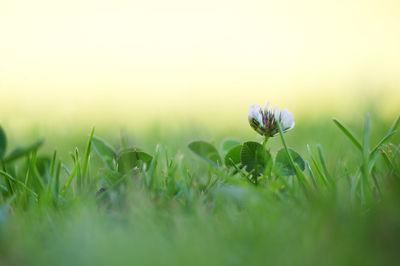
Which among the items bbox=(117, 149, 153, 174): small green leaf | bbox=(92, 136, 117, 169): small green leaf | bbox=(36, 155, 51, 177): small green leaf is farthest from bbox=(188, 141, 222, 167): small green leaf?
bbox=(36, 155, 51, 177): small green leaf

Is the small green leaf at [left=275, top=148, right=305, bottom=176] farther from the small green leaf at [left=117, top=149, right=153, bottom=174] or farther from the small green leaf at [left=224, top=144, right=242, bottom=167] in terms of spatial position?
the small green leaf at [left=117, top=149, right=153, bottom=174]

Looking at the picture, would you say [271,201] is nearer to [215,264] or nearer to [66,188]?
[215,264]

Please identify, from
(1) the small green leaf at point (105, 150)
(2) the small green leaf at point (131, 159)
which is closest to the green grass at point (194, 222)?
(2) the small green leaf at point (131, 159)

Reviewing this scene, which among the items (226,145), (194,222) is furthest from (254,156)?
(194,222)

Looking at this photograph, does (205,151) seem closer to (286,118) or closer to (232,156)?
(232,156)

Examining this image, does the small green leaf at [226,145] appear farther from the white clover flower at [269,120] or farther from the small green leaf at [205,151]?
the white clover flower at [269,120]
